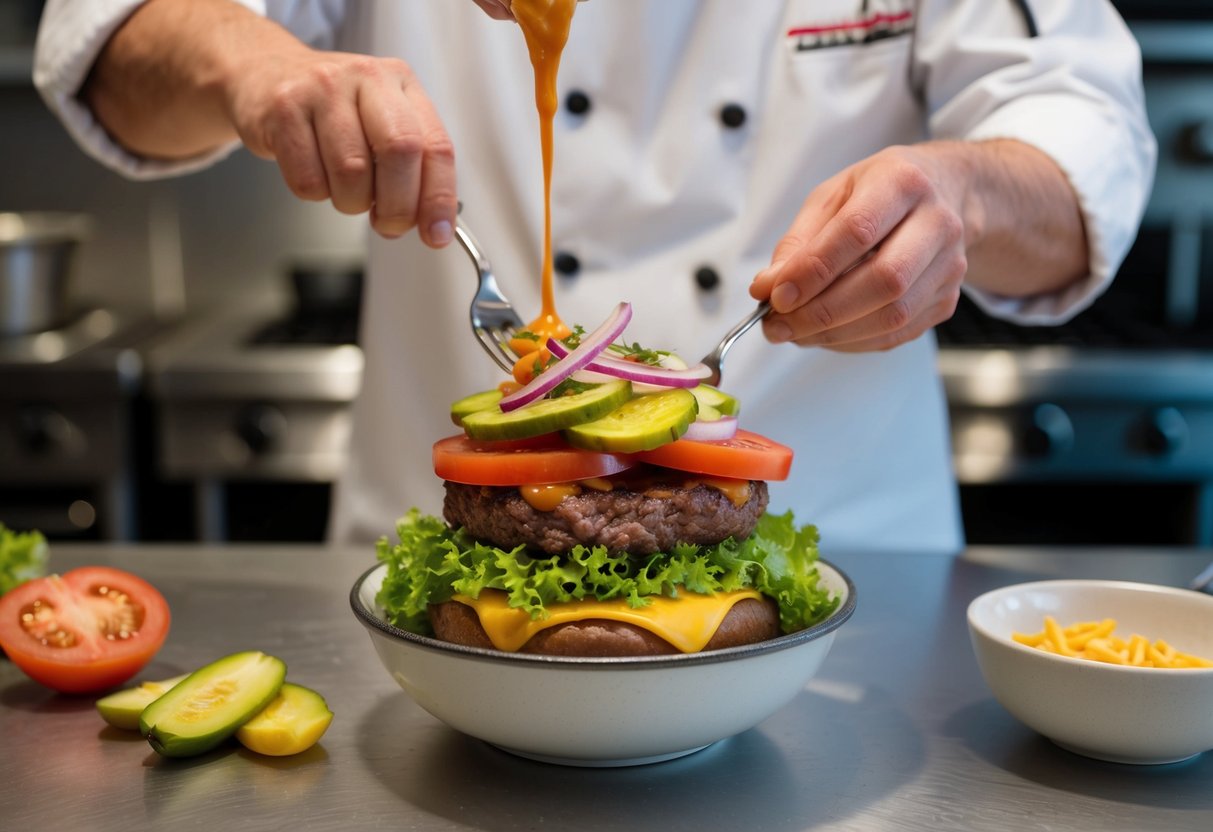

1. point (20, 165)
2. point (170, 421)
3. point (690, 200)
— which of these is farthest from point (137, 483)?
point (690, 200)

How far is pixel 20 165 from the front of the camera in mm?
3398

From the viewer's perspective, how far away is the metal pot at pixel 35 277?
9.34 feet

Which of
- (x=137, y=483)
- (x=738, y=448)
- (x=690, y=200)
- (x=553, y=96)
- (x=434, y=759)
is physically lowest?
(x=137, y=483)

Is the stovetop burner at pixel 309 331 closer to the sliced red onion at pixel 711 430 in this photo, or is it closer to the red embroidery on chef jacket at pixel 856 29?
the red embroidery on chef jacket at pixel 856 29

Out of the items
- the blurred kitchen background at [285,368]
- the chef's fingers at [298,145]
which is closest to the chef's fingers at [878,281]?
the chef's fingers at [298,145]

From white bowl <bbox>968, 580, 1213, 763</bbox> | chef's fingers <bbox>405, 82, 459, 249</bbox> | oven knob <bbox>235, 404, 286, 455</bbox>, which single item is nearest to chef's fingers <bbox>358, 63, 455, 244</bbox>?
chef's fingers <bbox>405, 82, 459, 249</bbox>

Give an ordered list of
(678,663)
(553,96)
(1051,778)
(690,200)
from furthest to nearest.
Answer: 1. (690,200)
2. (553,96)
3. (1051,778)
4. (678,663)

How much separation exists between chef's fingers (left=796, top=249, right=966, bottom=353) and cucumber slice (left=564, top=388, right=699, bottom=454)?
29cm

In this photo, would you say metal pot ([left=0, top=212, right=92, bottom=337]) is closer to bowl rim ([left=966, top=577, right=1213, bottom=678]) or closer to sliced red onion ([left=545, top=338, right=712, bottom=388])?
sliced red onion ([left=545, top=338, right=712, bottom=388])

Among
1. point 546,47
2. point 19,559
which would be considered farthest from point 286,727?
point 546,47

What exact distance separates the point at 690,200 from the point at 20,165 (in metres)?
2.32

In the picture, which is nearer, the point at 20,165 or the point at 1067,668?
the point at 1067,668

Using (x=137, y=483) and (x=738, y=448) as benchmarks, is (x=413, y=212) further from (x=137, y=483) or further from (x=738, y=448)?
(x=137, y=483)

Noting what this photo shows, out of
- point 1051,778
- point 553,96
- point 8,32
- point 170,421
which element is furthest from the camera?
point 8,32
